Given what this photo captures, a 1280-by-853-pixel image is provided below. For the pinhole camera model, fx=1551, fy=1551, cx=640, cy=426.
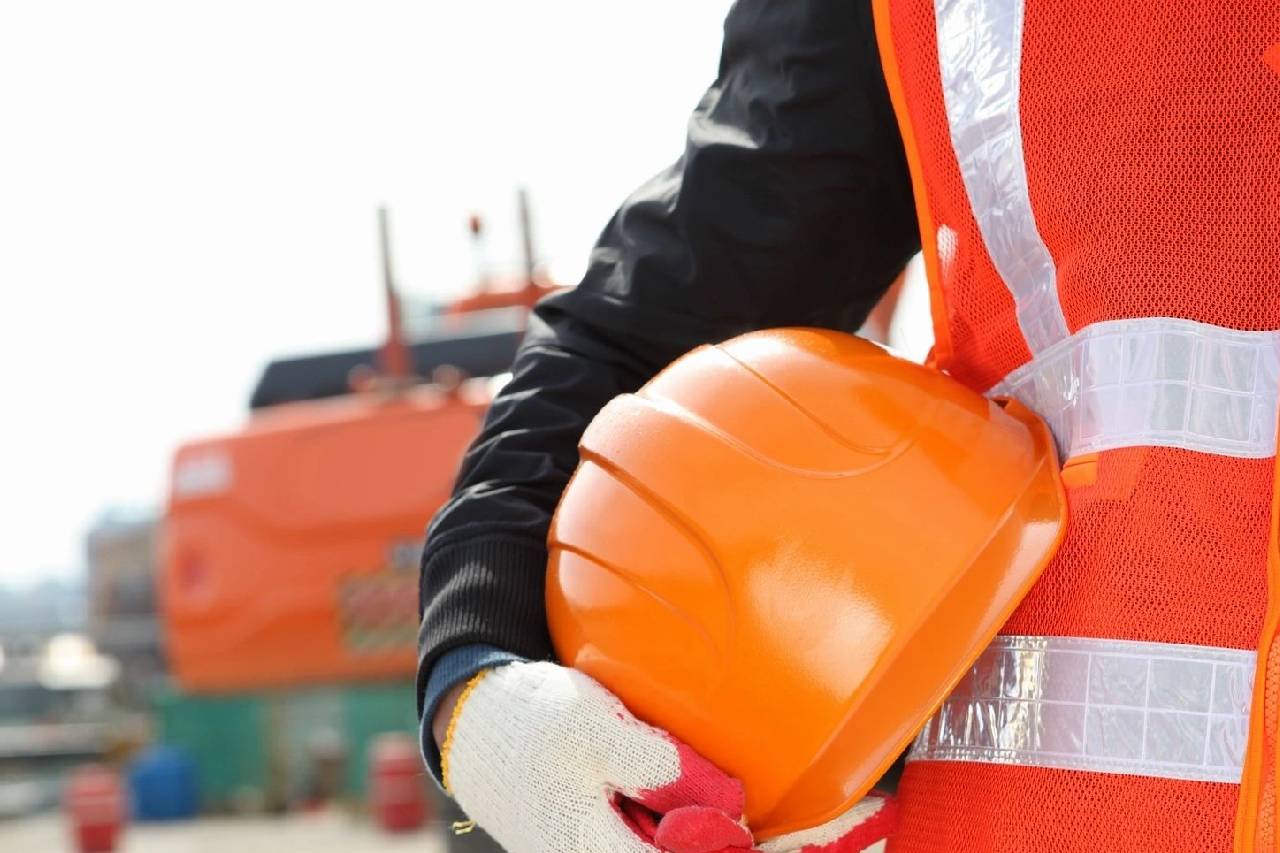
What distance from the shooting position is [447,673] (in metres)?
1.21

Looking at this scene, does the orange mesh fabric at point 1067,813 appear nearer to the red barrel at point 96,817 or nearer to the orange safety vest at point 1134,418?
the orange safety vest at point 1134,418

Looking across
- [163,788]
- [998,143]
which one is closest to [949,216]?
[998,143]

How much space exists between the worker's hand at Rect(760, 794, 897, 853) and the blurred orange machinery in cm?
690

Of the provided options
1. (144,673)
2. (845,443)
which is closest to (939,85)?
(845,443)

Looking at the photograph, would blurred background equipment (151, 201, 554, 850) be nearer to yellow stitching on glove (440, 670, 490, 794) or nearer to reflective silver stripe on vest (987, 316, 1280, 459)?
yellow stitching on glove (440, 670, 490, 794)

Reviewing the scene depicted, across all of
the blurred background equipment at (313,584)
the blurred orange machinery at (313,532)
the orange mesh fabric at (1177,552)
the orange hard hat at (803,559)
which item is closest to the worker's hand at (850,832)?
the orange hard hat at (803,559)

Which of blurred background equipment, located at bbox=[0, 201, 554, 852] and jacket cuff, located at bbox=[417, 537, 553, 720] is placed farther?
blurred background equipment, located at bbox=[0, 201, 554, 852]

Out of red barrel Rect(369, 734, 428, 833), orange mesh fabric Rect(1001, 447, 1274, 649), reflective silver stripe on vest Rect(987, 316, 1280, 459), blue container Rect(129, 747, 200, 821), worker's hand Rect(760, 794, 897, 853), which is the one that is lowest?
blue container Rect(129, 747, 200, 821)

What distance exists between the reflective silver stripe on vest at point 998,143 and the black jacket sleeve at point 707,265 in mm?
119

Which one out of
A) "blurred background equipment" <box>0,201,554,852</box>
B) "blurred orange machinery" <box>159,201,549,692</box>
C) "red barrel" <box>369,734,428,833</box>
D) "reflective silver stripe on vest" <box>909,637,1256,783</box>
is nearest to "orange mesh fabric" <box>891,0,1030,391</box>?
"reflective silver stripe on vest" <box>909,637,1256,783</box>

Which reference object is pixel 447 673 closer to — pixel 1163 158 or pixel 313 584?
pixel 1163 158

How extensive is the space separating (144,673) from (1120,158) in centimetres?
1039

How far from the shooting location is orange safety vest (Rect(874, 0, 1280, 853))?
0.97m

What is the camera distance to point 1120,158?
3.42 feet
